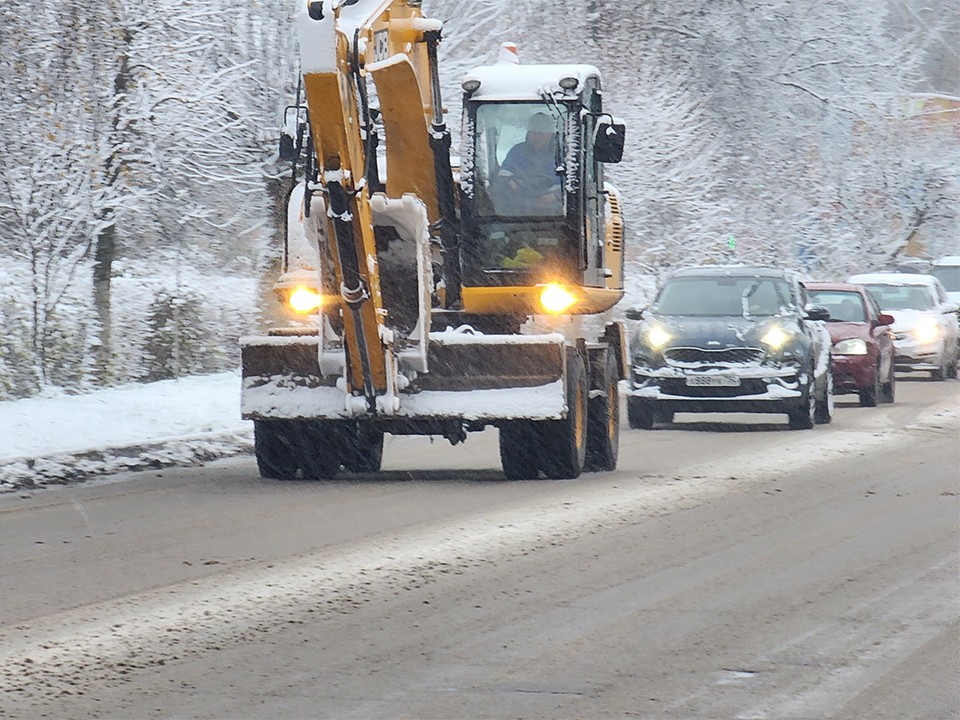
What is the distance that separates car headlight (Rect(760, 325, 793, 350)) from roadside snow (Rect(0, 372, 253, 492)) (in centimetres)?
555

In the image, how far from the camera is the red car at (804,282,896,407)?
24000 mm

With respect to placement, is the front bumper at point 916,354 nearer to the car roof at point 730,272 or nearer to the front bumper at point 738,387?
the car roof at point 730,272

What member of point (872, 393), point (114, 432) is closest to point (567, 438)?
point (114, 432)

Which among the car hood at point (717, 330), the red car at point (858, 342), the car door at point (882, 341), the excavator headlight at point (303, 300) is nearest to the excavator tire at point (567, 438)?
the excavator headlight at point (303, 300)

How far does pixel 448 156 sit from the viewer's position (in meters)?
14.4

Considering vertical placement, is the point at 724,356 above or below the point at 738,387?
above

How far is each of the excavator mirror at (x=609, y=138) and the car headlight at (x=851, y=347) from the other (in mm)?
9870

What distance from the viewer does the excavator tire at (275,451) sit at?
14.1m

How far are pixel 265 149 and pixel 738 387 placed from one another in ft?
31.0

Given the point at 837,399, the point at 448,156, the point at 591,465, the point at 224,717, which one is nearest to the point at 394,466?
the point at 591,465

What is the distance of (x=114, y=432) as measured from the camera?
644 inches

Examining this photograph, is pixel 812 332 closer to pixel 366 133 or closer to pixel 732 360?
pixel 732 360

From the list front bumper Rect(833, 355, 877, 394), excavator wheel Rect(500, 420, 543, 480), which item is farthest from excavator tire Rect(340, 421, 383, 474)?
front bumper Rect(833, 355, 877, 394)

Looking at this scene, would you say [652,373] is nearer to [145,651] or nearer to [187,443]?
Result: [187,443]
